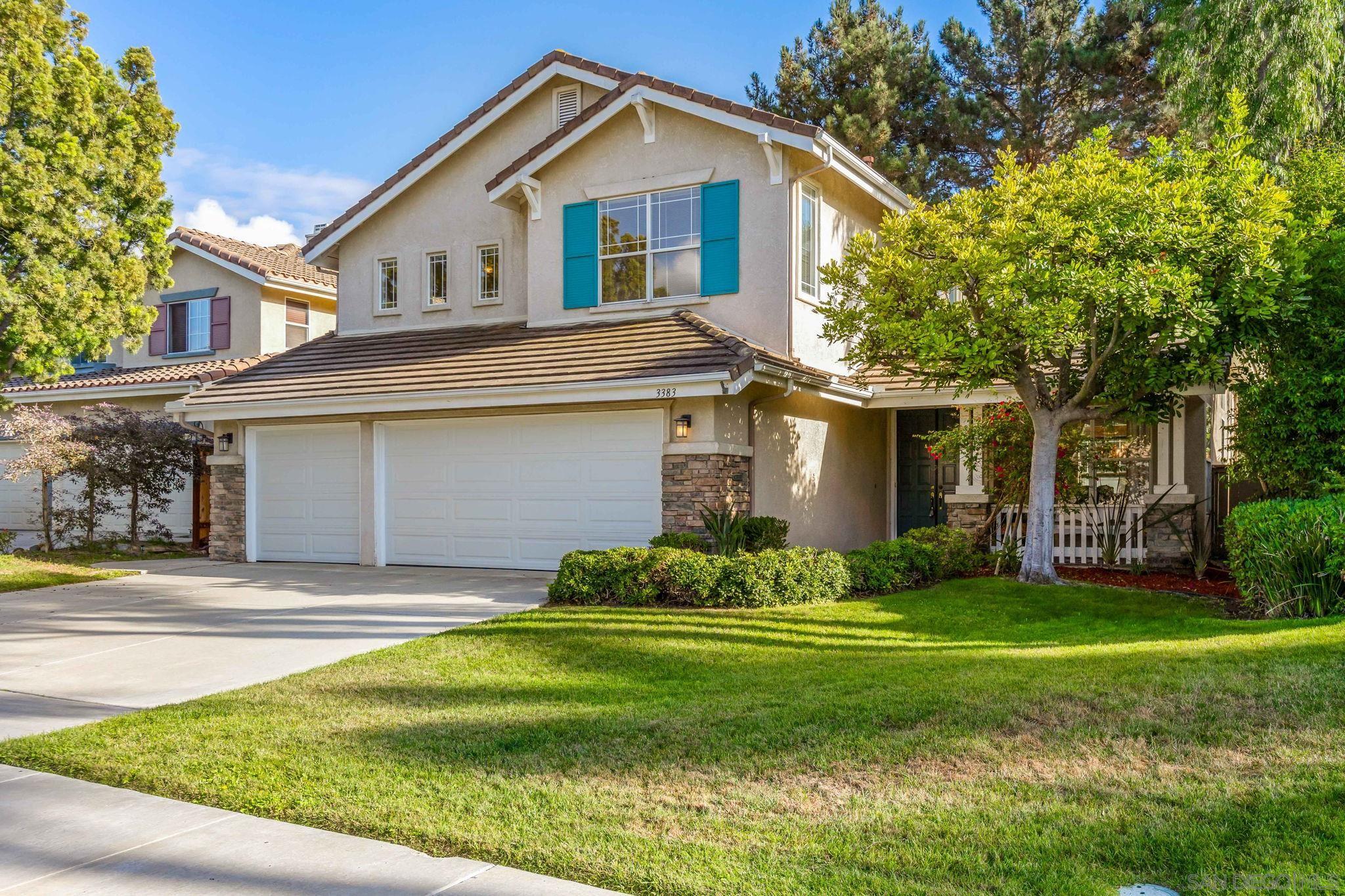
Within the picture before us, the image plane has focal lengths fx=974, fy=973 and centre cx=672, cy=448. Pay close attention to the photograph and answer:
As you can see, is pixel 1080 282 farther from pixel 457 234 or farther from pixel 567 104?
pixel 457 234

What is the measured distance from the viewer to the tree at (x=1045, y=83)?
2361 centimetres

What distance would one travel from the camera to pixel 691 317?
14.0 m

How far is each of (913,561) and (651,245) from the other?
6.20 meters

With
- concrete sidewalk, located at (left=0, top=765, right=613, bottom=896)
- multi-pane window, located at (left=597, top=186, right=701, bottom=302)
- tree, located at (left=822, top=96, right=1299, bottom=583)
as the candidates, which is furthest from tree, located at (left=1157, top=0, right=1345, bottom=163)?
concrete sidewalk, located at (left=0, top=765, right=613, bottom=896)

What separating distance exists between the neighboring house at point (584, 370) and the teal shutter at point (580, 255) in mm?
33

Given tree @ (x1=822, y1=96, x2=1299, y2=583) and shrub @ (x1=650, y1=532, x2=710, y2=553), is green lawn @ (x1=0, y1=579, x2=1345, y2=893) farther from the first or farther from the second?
tree @ (x1=822, y1=96, x2=1299, y2=583)

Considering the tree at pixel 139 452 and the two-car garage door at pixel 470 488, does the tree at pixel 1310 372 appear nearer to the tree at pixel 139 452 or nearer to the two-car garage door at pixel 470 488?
the two-car garage door at pixel 470 488

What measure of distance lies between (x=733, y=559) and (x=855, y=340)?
6.68 metres

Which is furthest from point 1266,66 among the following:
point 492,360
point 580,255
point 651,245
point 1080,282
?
point 492,360

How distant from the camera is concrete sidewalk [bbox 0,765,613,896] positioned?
3844 mm

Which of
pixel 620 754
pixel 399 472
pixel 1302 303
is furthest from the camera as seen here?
pixel 399 472

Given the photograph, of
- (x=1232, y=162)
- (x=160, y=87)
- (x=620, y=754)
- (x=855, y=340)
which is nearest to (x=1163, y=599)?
(x=1232, y=162)

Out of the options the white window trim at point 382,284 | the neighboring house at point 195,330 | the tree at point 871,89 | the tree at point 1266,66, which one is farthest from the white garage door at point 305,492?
the tree at point 871,89

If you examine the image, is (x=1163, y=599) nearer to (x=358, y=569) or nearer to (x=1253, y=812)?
(x=1253, y=812)
